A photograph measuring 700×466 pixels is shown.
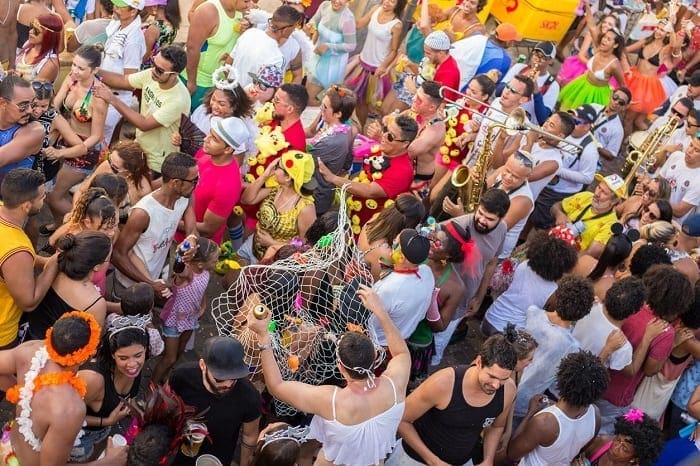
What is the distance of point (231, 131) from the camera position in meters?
5.53

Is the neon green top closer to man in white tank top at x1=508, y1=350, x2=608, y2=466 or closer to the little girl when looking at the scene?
the little girl

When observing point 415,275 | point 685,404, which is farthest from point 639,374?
point 415,275

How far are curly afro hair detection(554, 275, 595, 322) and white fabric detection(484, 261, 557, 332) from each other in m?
0.61

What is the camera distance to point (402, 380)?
4.09m

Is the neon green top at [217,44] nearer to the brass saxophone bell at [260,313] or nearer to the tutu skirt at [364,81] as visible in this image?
the tutu skirt at [364,81]

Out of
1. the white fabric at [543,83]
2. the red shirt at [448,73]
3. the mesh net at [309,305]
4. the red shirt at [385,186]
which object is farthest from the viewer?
the white fabric at [543,83]

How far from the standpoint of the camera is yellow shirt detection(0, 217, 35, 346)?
14.1 ft

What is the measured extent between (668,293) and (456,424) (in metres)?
1.96

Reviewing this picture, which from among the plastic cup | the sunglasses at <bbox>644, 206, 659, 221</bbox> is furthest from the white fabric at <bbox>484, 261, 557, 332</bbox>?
the plastic cup

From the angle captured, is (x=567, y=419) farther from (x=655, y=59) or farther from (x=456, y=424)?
(x=655, y=59)

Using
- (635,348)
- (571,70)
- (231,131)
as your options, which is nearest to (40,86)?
(231,131)

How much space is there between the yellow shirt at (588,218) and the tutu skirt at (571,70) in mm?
2967

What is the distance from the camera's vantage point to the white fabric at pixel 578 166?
740 cm

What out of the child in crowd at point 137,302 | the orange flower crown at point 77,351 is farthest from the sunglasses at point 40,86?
the orange flower crown at point 77,351
